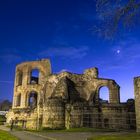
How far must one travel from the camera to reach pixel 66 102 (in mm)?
27531

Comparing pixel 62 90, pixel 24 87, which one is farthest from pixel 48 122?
pixel 24 87

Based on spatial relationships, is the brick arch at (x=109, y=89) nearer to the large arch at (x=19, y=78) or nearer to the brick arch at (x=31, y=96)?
the brick arch at (x=31, y=96)

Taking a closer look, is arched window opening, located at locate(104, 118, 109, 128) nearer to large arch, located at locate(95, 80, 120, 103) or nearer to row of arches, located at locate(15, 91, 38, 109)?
large arch, located at locate(95, 80, 120, 103)

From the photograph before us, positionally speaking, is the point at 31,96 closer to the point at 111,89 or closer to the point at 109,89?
the point at 109,89

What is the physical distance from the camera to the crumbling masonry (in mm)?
25797

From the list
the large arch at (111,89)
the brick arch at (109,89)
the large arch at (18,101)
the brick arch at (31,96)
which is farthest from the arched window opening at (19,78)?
the large arch at (111,89)

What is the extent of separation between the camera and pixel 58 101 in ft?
89.0

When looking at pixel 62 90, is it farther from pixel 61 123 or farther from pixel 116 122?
pixel 116 122

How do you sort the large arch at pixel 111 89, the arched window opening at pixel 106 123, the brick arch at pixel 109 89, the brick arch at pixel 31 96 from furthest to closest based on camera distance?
the brick arch at pixel 31 96 → the brick arch at pixel 109 89 → the large arch at pixel 111 89 → the arched window opening at pixel 106 123

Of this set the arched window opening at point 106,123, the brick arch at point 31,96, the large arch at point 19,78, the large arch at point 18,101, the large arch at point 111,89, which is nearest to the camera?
the arched window opening at point 106,123

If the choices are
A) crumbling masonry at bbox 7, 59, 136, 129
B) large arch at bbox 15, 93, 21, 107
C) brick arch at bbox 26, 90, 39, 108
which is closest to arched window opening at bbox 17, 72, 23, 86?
crumbling masonry at bbox 7, 59, 136, 129

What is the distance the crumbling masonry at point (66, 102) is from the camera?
25.8 m

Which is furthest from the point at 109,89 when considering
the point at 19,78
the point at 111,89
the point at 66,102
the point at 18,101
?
the point at 19,78

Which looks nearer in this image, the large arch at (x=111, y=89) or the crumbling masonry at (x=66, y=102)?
the crumbling masonry at (x=66, y=102)
